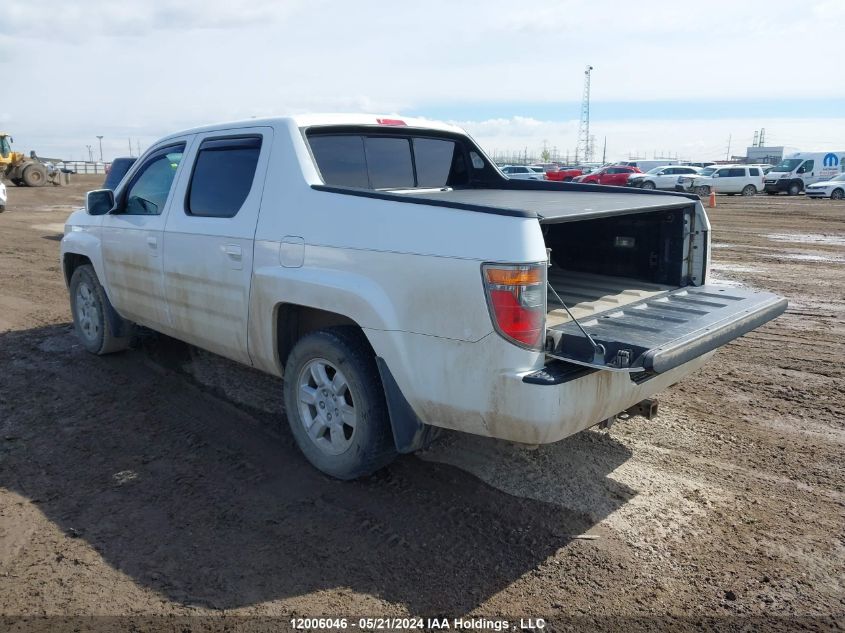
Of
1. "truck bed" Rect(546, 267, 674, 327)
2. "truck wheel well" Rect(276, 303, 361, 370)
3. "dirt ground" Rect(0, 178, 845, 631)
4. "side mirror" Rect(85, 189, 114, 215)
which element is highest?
"side mirror" Rect(85, 189, 114, 215)

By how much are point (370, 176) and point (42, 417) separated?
2.91 metres

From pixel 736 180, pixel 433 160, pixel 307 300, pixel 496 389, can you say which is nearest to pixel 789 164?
pixel 736 180

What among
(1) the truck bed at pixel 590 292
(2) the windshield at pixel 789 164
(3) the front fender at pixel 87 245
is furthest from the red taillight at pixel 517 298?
(2) the windshield at pixel 789 164

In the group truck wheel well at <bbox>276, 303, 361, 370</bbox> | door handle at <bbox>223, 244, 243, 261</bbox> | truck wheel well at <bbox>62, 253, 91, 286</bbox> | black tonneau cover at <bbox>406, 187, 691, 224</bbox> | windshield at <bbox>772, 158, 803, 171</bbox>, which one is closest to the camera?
black tonneau cover at <bbox>406, 187, 691, 224</bbox>

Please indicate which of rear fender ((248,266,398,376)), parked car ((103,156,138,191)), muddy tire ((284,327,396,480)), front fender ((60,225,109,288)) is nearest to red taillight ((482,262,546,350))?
rear fender ((248,266,398,376))

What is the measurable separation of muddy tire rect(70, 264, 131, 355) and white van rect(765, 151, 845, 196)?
37634mm

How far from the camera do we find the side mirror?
5840 millimetres

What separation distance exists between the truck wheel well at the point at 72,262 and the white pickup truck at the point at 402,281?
727 millimetres

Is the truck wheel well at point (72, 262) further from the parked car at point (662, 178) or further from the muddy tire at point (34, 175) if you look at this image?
the muddy tire at point (34, 175)

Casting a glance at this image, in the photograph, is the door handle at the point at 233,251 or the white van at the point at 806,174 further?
the white van at the point at 806,174

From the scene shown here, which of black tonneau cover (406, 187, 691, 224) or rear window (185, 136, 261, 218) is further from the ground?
rear window (185, 136, 261, 218)

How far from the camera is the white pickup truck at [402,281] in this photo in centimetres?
318

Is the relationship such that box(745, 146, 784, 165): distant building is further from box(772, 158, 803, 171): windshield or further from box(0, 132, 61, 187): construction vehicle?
box(0, 132, 61, 187): construction vehicle

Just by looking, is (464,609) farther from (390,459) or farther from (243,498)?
(243,498)
